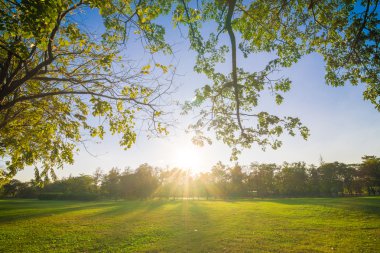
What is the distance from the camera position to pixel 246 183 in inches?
4294

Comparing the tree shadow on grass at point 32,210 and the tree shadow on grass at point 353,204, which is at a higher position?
the tree shadow on grass at point 353,204

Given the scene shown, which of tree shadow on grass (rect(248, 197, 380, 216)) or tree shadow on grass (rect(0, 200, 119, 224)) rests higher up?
tree shadow on grass (rect(248, 197, 380, 216))

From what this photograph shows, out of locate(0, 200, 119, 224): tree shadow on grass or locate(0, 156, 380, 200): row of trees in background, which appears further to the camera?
locate(0, 156, 380, 200): row of trees in background

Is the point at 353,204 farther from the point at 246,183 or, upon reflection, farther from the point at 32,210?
the point at 246,183

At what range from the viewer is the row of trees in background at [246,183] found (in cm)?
8838

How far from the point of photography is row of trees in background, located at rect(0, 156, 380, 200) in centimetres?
8838

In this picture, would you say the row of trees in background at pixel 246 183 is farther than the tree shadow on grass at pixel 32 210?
Yes

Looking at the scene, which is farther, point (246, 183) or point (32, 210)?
point (246, 183)

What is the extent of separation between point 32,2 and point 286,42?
324 inches

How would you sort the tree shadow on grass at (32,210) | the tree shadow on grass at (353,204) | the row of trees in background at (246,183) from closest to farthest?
the tree shadow on grass at (353,204), the tree shadow on grass at (32,210), the row of trees in background at (246,183)

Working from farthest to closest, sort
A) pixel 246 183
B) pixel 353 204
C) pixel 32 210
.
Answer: pixel 246 183 → pixel 32 210 → pixel 353 204

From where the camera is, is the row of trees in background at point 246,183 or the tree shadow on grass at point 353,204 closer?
the tree shadow on grass at point 353,204

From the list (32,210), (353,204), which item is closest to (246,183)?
(353,204)

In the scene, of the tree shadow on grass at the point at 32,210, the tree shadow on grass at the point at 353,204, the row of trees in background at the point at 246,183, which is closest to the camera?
the tree shadow on grass at the point at 353,204
